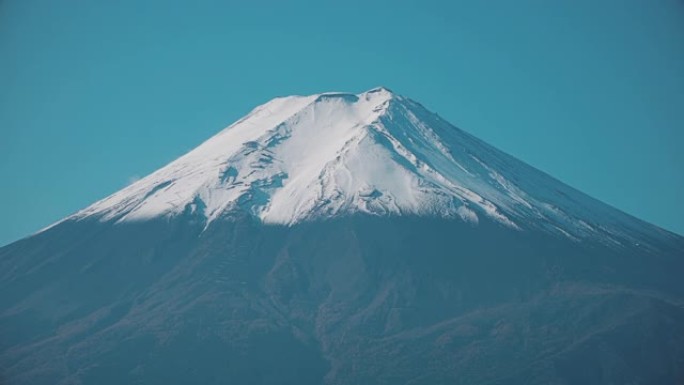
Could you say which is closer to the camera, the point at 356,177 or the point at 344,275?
the point at 344,275

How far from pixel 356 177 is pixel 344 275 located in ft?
38.0

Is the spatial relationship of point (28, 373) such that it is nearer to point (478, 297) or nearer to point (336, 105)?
point (478, 297)

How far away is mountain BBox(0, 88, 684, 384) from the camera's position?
251ft

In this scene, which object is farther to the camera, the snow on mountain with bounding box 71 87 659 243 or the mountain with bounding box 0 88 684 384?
the snow on mountain with bounding box 71 87 659 243

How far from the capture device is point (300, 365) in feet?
251

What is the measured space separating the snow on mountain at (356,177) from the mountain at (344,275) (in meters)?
0.21

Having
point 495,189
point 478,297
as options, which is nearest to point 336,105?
point 495,189

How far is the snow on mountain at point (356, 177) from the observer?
95.0 m

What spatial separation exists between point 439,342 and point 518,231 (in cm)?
1718

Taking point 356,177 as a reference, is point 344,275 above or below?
below

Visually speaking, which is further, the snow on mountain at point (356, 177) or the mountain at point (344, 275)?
the snow on mountain at point (356, 177)

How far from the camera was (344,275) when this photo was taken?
286ft

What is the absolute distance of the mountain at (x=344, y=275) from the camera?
76625 millimetres

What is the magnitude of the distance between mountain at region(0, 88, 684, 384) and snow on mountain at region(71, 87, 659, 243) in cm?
21
